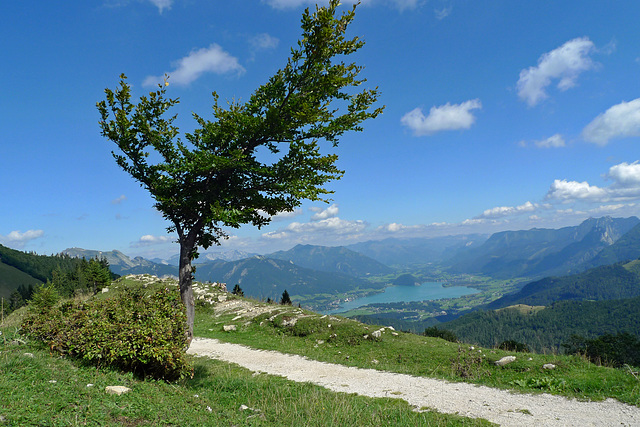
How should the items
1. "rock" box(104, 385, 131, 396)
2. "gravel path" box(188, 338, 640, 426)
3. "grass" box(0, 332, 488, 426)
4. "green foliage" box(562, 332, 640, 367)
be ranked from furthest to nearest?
"green foliage" box(562, 332, 640, 367) → "gravel path" box(188, 338, 640, 426) → "rock" box(104, 385, 131, 396) → "grass" box(0, 332, 488, 426)

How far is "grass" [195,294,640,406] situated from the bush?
34.3 feet

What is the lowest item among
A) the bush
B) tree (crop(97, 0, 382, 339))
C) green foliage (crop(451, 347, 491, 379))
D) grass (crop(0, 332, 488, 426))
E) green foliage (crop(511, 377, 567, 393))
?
green foliage (crop(451, 347, 491, 379))

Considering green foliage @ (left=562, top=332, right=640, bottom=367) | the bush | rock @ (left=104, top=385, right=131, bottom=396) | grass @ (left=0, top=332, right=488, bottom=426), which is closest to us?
grass @ (left=0, top=332, right=488, bottom=426)

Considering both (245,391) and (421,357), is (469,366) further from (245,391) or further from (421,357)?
(245,391)

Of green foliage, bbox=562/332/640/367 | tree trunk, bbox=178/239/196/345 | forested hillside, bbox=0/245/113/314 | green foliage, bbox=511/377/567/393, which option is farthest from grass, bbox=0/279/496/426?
green foliage, bbox=562/332/640/367

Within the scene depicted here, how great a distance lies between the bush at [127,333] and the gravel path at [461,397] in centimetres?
661

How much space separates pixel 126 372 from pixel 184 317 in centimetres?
238

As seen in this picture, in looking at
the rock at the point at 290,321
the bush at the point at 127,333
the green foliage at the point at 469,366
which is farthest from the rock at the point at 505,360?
the rock at the point at 290,321

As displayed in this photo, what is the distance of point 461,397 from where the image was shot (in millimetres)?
11586

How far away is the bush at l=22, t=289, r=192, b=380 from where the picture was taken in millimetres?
9828

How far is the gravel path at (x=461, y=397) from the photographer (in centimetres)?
936

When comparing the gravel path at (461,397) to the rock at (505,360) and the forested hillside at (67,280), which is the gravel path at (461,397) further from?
the forested hillside at (67,280)

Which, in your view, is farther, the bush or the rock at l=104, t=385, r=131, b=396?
the bush

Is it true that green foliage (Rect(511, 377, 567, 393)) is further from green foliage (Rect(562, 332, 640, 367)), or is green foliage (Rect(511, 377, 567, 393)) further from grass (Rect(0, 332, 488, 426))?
green foliage (Rect(562, 332, 640, 367))
